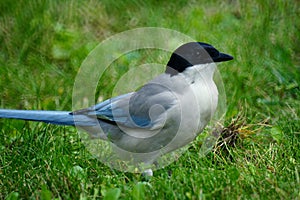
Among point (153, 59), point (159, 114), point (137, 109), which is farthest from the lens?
point (153, 59)

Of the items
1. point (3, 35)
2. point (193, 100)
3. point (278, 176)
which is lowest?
point (278, 176)

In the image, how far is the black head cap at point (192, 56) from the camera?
4.72 metres

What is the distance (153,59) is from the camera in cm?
667

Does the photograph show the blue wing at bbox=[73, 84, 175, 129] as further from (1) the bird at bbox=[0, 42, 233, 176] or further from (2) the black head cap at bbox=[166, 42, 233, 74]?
(2) the black head cap at bbox=[166, 42, 233, 74]

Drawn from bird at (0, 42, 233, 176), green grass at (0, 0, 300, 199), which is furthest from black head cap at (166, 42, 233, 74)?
green grass at (0, 0, 300, 199)

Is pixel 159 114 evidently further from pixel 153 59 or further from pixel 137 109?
pixel 153 59

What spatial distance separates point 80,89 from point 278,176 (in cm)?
281

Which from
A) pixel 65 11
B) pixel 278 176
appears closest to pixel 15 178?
pixel 278 176

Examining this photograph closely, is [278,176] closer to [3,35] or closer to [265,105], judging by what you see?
[265,105]

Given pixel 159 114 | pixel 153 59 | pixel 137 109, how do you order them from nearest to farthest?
pixel 159 114 < pixel 137 109 < pixel 153 59

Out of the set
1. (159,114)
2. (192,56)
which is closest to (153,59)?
(192,56)

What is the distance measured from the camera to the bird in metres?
4.54

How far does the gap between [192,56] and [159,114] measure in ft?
1.48

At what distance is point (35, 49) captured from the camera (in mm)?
6895
